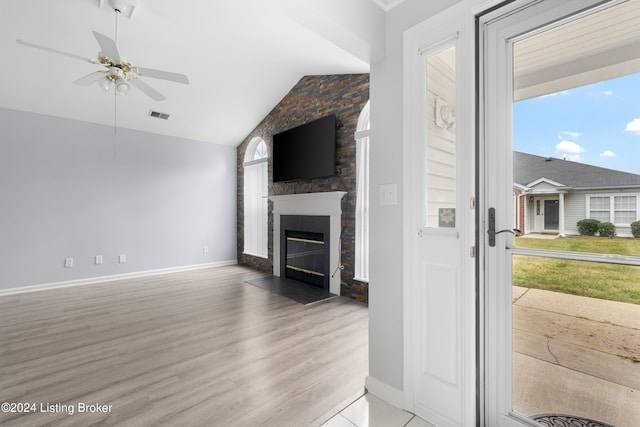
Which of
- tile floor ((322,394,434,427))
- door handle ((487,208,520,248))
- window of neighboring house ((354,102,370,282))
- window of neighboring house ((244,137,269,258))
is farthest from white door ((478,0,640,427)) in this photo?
window of neighboring house ((244,137,269,258))

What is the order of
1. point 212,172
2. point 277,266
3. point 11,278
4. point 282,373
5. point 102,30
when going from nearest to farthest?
point 282,373
point 102,30
point 11,278
point 277,266
point 212,172

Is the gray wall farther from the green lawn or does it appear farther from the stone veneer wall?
the green lawn

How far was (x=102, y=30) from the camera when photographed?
3311mm

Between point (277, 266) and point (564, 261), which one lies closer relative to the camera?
point (564, 261)

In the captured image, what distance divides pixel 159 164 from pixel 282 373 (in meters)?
5.01

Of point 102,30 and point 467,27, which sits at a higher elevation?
point 102,30

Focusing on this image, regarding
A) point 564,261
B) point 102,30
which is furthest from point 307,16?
point 102,30

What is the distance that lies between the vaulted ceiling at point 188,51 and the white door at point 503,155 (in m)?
0.68

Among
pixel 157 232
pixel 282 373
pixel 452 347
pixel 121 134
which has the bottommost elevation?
pixel 282 373

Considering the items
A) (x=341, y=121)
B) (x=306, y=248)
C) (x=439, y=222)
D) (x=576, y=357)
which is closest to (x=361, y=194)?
(x=341, y=121)

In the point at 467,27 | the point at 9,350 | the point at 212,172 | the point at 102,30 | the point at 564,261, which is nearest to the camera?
the point at 564,261

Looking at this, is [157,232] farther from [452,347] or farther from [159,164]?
[452,347]

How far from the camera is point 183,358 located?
2.42m

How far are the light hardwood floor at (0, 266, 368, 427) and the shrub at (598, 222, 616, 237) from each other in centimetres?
163
